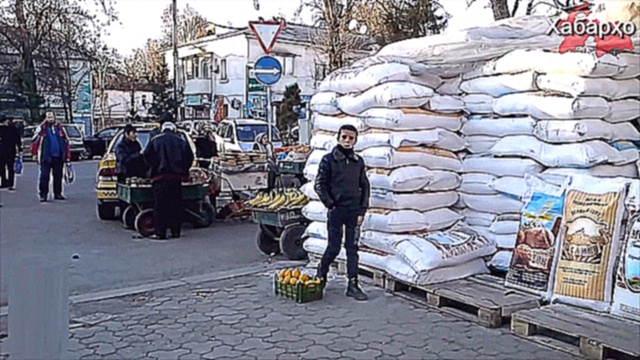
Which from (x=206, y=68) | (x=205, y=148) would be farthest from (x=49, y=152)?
(x=206, y=68)

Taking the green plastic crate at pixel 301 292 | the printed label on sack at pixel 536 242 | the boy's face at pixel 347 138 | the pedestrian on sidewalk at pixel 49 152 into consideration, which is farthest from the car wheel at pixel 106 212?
the printed label on sack at pixel 536 242

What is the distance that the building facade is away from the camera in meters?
35.9

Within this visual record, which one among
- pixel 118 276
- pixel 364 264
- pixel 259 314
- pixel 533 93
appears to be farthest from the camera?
pixel 118 276

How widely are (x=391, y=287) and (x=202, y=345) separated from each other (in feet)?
6.74

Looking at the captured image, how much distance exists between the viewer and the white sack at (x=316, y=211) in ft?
24.1

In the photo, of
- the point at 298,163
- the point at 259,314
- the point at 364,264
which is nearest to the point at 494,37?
the point at 364,264

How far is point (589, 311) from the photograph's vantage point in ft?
17.4

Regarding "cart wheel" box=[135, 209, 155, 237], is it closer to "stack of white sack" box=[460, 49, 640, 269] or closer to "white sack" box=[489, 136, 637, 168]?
"stack of white sack" box=[460, 49, 640, 269]

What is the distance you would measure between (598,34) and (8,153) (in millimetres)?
12195

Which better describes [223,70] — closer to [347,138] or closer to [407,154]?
[407,154]

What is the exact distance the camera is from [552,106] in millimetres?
6188

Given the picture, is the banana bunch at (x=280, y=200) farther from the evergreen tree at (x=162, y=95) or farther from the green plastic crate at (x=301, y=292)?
the evergreen tree at (x=162, y=95)

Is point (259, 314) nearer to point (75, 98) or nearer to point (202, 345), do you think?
point (202, 345)

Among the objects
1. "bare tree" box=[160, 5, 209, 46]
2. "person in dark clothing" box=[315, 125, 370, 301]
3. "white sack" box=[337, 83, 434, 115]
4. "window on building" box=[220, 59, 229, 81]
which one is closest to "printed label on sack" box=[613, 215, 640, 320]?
"person in dark clothing" box=[315, 125, 370, 301]
